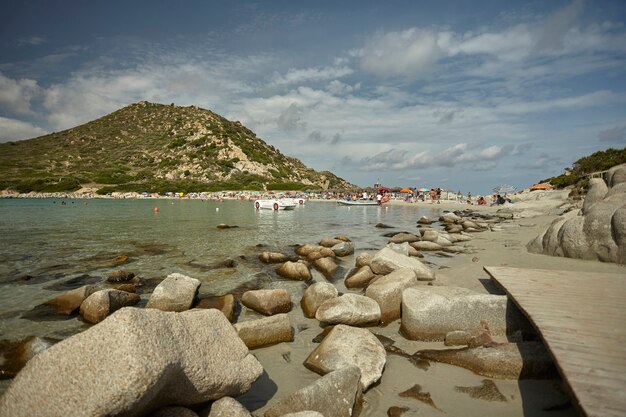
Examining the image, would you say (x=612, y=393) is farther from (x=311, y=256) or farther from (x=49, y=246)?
(x=49, y=246)

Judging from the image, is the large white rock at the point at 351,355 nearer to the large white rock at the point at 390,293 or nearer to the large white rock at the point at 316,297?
the large white rock at the point at 390,293

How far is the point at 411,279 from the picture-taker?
28.1ft

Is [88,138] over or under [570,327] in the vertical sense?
over

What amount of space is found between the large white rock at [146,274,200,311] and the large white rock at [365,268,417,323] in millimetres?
4584

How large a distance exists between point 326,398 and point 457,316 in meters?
3.64

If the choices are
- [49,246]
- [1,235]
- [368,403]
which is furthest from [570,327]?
[1,235]

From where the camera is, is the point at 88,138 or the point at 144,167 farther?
the point at 88,138

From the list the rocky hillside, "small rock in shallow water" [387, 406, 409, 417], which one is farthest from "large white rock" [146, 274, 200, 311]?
the rocky hillside

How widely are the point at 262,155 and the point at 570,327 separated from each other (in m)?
126

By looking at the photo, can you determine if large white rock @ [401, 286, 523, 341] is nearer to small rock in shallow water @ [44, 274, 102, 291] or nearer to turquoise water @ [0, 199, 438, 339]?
turquoise water @ [0, 199, 438, 339]

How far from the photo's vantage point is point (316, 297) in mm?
8438

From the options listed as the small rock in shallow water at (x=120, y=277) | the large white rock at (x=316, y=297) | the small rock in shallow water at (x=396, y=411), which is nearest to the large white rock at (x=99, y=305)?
the small rock in shallow water at (x=120, y=277)

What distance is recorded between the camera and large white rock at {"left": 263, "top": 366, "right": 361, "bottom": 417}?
4340mm

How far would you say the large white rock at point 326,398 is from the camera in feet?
14.2
